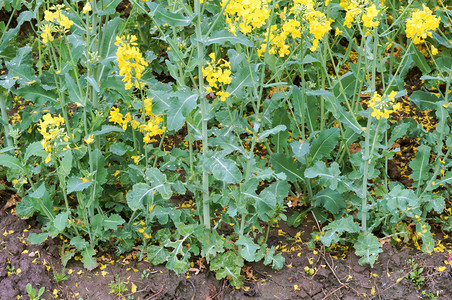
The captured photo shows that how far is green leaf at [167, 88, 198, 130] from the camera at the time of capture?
2.55 metres

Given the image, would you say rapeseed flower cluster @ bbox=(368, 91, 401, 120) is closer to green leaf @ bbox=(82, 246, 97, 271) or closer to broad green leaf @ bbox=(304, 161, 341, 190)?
broad green leaf @ bbox=(304, 161, 341, 190)

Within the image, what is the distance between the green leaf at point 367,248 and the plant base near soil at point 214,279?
0.44 ft

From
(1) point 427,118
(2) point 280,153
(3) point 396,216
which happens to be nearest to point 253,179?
(2) point 280,153

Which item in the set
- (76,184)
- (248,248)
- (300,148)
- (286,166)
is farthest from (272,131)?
(76,184)

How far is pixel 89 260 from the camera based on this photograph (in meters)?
3.11

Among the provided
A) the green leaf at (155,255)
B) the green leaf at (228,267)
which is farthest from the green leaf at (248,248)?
the green leaf at (155,255)

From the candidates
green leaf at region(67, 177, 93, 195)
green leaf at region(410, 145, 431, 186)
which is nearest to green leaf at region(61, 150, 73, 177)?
green leaf at region(67, 177, 93, 195)

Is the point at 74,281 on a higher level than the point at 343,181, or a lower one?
lower

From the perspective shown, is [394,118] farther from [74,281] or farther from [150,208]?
[74,281]

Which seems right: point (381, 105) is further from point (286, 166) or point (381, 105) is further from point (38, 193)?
point (38, 193)

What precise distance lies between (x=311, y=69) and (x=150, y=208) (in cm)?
181

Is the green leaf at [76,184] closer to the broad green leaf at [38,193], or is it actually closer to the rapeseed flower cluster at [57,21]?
the broad green leaf at [38,193]

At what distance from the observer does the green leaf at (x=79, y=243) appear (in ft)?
10.2

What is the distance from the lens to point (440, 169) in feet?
11.2
